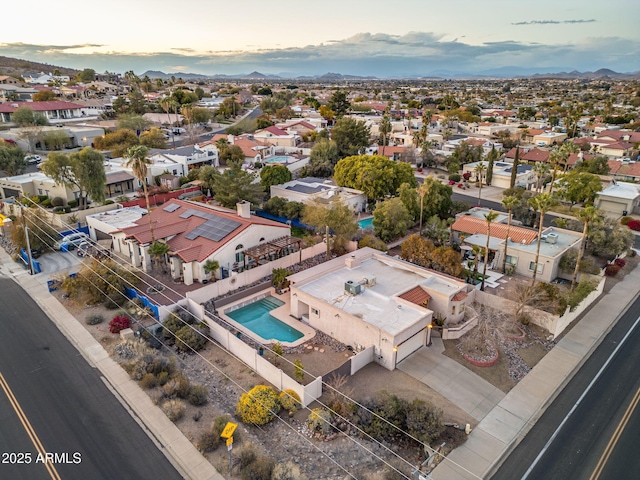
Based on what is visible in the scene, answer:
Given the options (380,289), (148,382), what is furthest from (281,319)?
(148,382)

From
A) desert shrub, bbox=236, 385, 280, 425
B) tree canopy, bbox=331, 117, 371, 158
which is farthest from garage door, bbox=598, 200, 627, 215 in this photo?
desert shrub, bbox=236, 385, 280, 425

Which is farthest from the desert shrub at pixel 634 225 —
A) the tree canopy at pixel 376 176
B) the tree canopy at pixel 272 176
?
the tree canopy at pixel 272 176

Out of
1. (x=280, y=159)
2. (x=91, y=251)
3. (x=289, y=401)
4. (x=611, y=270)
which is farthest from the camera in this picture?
(x=280, y=159)

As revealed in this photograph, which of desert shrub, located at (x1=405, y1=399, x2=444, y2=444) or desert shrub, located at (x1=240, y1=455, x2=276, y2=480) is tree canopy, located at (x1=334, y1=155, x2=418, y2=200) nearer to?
desert shrub, located at (x1=405, y1=399, x2=444, y2=444)

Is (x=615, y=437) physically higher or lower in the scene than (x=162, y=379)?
lower

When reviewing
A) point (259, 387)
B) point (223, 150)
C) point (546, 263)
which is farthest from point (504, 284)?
point (223, 150)

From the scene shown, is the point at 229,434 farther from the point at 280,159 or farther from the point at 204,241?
the point at 280,159

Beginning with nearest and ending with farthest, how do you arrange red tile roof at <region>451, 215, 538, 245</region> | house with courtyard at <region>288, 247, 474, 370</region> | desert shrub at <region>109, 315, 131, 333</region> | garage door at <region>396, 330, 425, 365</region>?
1. garage door at <region>396, 330, 425, 365</region>
2. house with courtyard at <region>288, 247, 474, 370</region>
3. desert shrub at <region>109, 315, 131, 333</region>
4. red tile roof at <region>451, 215, 538, 245</region>
